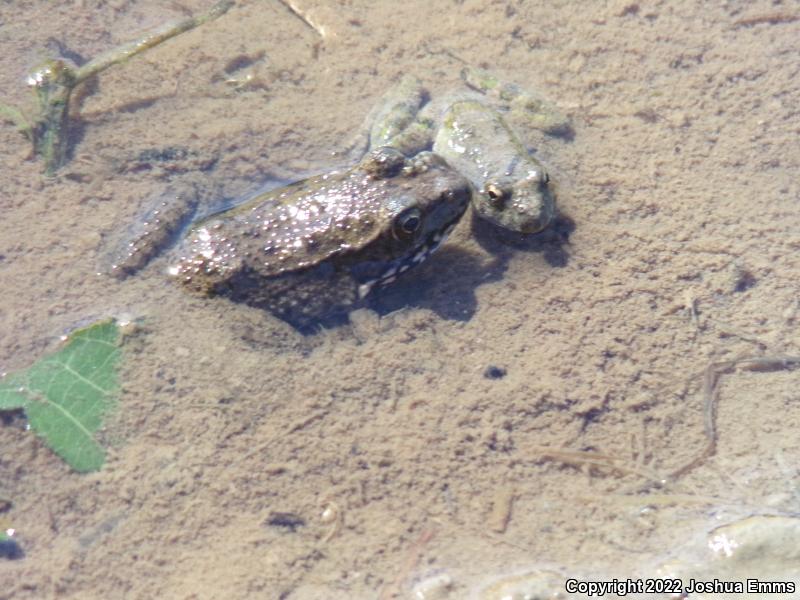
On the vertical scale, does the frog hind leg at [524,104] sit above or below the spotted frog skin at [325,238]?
above

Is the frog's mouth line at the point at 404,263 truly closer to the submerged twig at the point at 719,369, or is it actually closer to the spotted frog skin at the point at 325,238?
the spotted frog skin at the point at 325,238

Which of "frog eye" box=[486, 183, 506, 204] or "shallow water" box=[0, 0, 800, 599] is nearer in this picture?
"shallow water" box=[0, 0, 800, 599]

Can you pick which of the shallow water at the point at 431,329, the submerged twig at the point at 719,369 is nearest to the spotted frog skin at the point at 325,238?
the shallow water at the point at 431,329

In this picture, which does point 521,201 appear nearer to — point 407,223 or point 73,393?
point 407,223

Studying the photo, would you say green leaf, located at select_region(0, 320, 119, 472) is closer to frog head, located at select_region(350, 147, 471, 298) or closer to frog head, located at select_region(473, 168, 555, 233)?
frog head, located at select_region(350, 147, 471, 298)

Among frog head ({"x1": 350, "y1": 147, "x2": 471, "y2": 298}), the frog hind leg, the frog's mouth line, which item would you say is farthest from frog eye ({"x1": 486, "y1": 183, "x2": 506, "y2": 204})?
the frog hind leg
